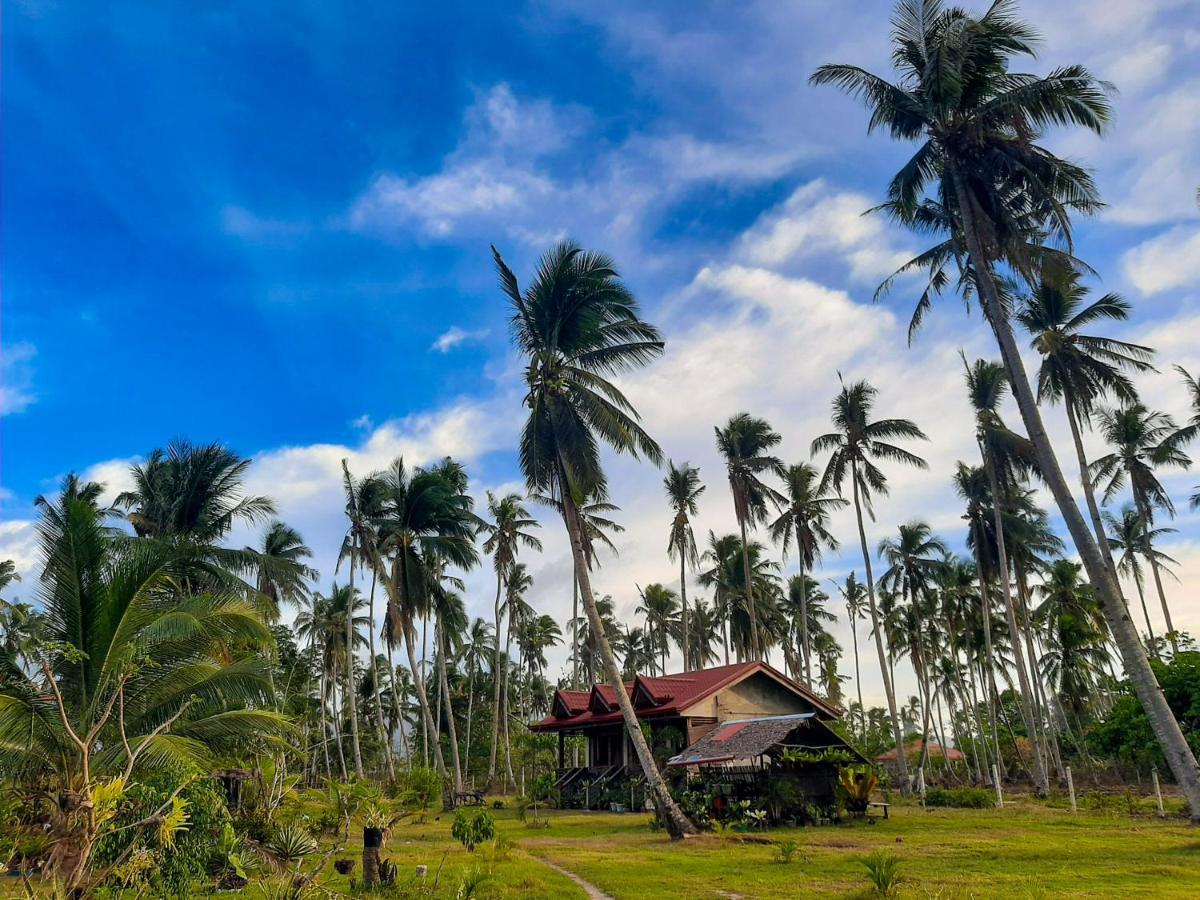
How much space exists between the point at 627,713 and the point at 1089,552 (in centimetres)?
1177

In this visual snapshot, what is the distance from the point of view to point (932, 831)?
19922 mm

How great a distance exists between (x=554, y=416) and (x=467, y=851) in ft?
37.8

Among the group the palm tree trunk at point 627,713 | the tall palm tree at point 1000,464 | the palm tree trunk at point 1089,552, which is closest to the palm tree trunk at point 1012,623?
the tall palm tree at point 1000,464

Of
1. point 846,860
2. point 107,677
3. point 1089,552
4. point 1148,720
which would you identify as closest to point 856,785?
point 846,860

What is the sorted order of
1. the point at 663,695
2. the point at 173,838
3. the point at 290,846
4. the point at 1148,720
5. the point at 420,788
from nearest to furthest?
the point at 173,838 < the point at 290,846 < the point at 1148,720 < the point at 420,788 < the point at 663,695

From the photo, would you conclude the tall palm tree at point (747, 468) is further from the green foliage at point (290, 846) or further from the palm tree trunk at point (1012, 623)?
the green foliage at point (290, 846)

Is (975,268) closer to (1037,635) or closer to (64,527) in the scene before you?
(64,527)

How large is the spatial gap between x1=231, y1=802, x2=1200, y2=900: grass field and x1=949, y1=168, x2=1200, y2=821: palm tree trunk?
1.73m

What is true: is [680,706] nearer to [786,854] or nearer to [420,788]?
[420,788]

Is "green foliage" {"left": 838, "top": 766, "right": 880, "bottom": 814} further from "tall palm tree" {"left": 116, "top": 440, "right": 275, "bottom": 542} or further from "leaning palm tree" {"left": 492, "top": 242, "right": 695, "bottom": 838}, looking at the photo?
"tall palm tree" {"left": 116, "top": 440, "right": 275, "bottom": 542}

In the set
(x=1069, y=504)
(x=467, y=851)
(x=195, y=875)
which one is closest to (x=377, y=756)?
(x=467, y=851)

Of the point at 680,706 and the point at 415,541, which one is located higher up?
the point at 415,541

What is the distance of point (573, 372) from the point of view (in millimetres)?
22266

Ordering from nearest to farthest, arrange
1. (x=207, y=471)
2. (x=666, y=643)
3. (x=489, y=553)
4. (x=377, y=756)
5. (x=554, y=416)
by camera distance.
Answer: (x=554, y=416), (x=207, y=471), (x=489, y=553), (x=377, y=756), (x=666, y=643)
